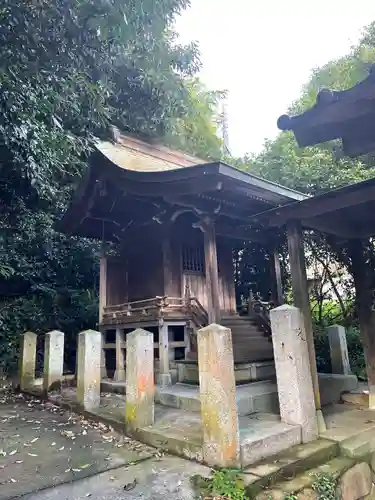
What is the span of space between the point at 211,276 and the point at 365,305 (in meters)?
2.53

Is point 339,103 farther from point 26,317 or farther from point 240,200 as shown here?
point 26,317

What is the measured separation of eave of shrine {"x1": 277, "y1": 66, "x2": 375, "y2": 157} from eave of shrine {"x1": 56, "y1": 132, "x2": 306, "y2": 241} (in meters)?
2.51

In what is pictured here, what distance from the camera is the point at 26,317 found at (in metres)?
10.6

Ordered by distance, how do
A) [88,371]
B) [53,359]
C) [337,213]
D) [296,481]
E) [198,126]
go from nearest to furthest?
1. [296,481]
2. [337,213]
3. [88,371]
4. [53,359]
5. [198,126]

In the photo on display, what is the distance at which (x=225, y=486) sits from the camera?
121 inches

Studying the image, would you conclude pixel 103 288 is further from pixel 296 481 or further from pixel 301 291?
pixel 296 481

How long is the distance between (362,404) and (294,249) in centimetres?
296

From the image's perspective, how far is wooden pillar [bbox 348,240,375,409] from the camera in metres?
5.49

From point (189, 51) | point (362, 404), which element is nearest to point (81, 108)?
point (189, 51)

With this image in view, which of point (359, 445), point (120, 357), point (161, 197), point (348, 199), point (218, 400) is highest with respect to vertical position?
point (161, 197)

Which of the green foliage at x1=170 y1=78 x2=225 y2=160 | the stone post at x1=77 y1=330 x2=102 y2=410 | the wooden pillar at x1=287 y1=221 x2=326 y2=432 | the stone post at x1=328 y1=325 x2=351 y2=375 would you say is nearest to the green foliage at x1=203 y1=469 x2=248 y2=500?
the wooden pillar at x1=287 y1=221 x2=326 y2=432

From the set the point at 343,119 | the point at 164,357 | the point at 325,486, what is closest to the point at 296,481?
the point at 325,486

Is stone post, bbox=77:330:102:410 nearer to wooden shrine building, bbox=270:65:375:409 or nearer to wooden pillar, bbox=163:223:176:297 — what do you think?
wooden pillar, bbox=163:223:176:297

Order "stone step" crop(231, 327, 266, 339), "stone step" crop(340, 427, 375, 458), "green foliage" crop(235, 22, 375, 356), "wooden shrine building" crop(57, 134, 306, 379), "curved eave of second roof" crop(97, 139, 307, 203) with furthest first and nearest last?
"green foliage" crop(235, 22, 375, 356)
"stone step" crop(231, 327, 266, 339)
"wooden shrine building" crop(57, 134, 306, 379)
"curved eave of second roof" crop(97, 139, 307, 203)
"stone step" crop(340, 427, 375, 458)
